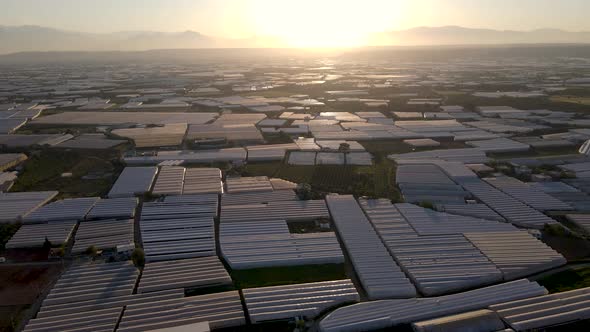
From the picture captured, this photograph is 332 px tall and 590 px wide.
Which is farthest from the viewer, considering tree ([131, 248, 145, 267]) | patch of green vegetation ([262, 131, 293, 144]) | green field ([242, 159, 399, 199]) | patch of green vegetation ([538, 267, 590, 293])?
patch of green vegetation ([262, 131, 293, 144])

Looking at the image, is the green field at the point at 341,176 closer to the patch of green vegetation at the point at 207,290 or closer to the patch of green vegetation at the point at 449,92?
the patch of green vegetation at the point at 207,290

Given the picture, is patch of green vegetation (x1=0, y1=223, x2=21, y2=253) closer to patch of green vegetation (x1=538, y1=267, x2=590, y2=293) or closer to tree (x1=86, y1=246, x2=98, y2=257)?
tree (x1=86, y1=246, x2=98, y2=257)

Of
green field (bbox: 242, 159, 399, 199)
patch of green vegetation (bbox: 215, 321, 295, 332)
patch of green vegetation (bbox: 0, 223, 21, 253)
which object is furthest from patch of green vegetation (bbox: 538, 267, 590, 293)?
patch of green vegetation (bbox: 0, 223, 21, 253)

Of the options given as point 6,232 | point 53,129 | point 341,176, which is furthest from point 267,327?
point 53,129

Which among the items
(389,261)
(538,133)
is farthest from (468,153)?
(389,261)

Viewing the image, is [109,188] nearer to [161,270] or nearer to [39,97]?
[161,270]

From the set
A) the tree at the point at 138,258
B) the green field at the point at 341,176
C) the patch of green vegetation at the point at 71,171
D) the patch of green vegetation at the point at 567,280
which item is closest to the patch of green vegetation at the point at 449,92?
the green field at the point at 341,176

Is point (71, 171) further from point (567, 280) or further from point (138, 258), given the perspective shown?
point (567, 280)
